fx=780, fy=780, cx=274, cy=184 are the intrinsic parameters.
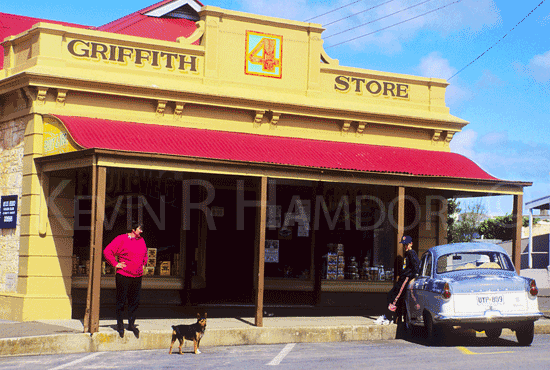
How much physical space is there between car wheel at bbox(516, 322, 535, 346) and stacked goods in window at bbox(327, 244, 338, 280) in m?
6.09

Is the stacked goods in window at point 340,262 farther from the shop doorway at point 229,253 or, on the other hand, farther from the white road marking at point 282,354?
the white road marking at point 282,354

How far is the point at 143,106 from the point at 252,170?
333cm

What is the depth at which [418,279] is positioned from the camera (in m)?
13.5

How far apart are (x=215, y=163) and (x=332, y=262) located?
18.8 feet

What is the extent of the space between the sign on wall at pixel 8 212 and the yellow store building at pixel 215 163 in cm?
14

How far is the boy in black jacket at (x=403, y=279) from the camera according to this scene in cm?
1406

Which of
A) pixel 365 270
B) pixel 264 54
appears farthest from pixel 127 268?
pixel 365 270

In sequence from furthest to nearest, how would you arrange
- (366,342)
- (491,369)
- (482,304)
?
(366,342), (482,304), (491,369)

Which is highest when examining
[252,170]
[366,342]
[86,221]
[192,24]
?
[192,24]

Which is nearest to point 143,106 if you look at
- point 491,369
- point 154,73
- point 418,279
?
point 154,73

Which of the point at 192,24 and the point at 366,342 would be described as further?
the point at 192,24

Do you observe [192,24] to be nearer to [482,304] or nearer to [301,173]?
[301,173]

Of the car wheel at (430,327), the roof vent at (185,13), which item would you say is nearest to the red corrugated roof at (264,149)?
the car wheel at (430,327)

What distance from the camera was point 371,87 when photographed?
1816 centimetres
